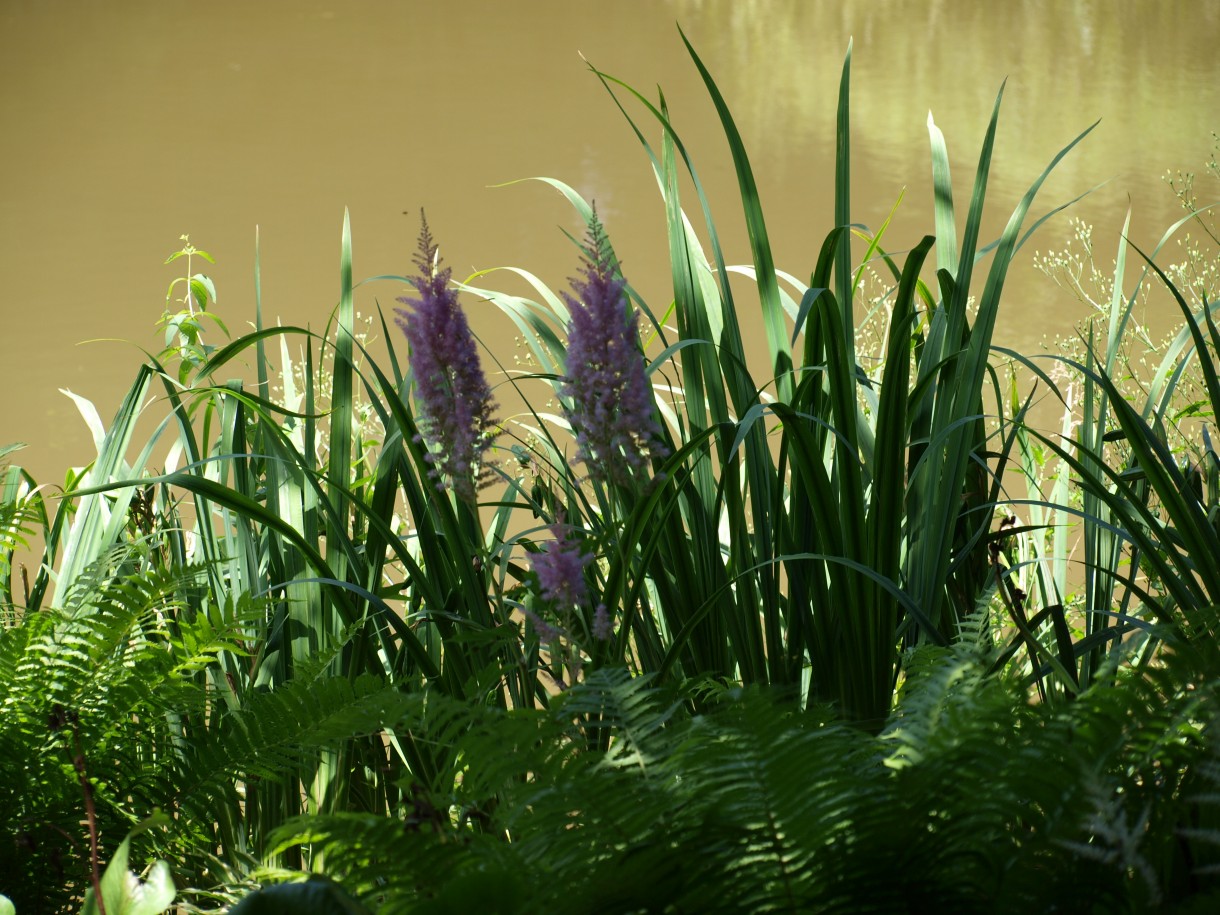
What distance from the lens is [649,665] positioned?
703mm

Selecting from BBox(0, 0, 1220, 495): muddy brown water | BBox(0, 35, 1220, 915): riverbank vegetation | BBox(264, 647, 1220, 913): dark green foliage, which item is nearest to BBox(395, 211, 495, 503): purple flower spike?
BBox(0, 35, 1220, 915): riverbank vegetation

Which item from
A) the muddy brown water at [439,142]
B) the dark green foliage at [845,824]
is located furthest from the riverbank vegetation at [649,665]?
the muddy brown water at [439,142]

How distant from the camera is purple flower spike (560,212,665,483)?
497mm

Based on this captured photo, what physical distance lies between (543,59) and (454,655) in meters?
3.09

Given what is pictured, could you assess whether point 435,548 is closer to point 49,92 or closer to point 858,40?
point 49,92

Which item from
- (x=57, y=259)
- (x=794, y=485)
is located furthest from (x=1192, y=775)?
(x=57, y=259)

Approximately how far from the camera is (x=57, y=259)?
2889 mm

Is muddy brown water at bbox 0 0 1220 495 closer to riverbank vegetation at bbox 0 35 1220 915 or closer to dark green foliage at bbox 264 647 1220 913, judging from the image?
riverbank vegetation at bbox 0 35 1220 915

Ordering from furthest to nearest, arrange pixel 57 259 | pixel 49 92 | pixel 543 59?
pixel 543 59 → pixel 49 92 → pixel 57 259

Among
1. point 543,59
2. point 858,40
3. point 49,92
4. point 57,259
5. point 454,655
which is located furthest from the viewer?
point 858,40

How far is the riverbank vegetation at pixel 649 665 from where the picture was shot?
0.89 feet

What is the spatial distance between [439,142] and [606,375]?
9.46ft

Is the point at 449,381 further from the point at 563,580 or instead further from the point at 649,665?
the point at 649,665

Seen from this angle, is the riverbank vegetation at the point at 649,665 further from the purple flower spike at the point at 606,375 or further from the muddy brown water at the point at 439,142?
the muddy brown water at the point at 439,142
